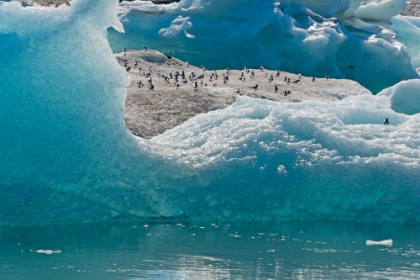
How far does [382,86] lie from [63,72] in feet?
62.4

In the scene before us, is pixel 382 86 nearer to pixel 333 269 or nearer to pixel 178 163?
pixel 178 163

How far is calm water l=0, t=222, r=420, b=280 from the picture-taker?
8.55m

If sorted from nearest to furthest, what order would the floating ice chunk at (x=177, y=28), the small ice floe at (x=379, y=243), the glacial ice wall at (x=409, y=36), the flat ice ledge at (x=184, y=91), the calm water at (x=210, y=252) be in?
the calm water at (x=210, y=252) → the small ice floe at (x=379, y=243) → the flat ice ledge at (x=184, y=91) → the floating ice chunk at (x=177, y=28) → the glacial ice wall at (x=409, y=36)

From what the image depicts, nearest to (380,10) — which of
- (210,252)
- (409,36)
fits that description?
(409,36)

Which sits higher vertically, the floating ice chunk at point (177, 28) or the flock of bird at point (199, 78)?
the floating ice chunk at point (177, 28)

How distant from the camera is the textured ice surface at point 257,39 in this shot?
27.5m

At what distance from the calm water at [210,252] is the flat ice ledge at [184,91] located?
5.54 meters

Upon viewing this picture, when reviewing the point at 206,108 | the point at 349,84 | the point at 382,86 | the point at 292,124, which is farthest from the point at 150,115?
the point at 382,86

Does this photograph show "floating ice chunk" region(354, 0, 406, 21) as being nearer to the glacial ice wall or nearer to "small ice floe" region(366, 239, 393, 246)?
the glacial ice wall

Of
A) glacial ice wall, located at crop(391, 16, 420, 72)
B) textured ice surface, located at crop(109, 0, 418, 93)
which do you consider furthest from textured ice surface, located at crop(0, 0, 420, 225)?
glacial ice wall, located at crop(391, 16, 420, 72)

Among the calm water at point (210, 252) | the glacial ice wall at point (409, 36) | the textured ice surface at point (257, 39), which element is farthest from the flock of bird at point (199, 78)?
the glacial ice wall at point (409, 36)

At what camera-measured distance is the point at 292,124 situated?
40.3 ft

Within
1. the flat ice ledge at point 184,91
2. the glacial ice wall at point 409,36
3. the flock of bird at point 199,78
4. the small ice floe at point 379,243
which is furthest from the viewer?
the glacial ice wall at point 409,36

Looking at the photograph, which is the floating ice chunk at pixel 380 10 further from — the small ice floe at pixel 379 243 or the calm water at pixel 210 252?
the small ice floe at pixel 379 243
